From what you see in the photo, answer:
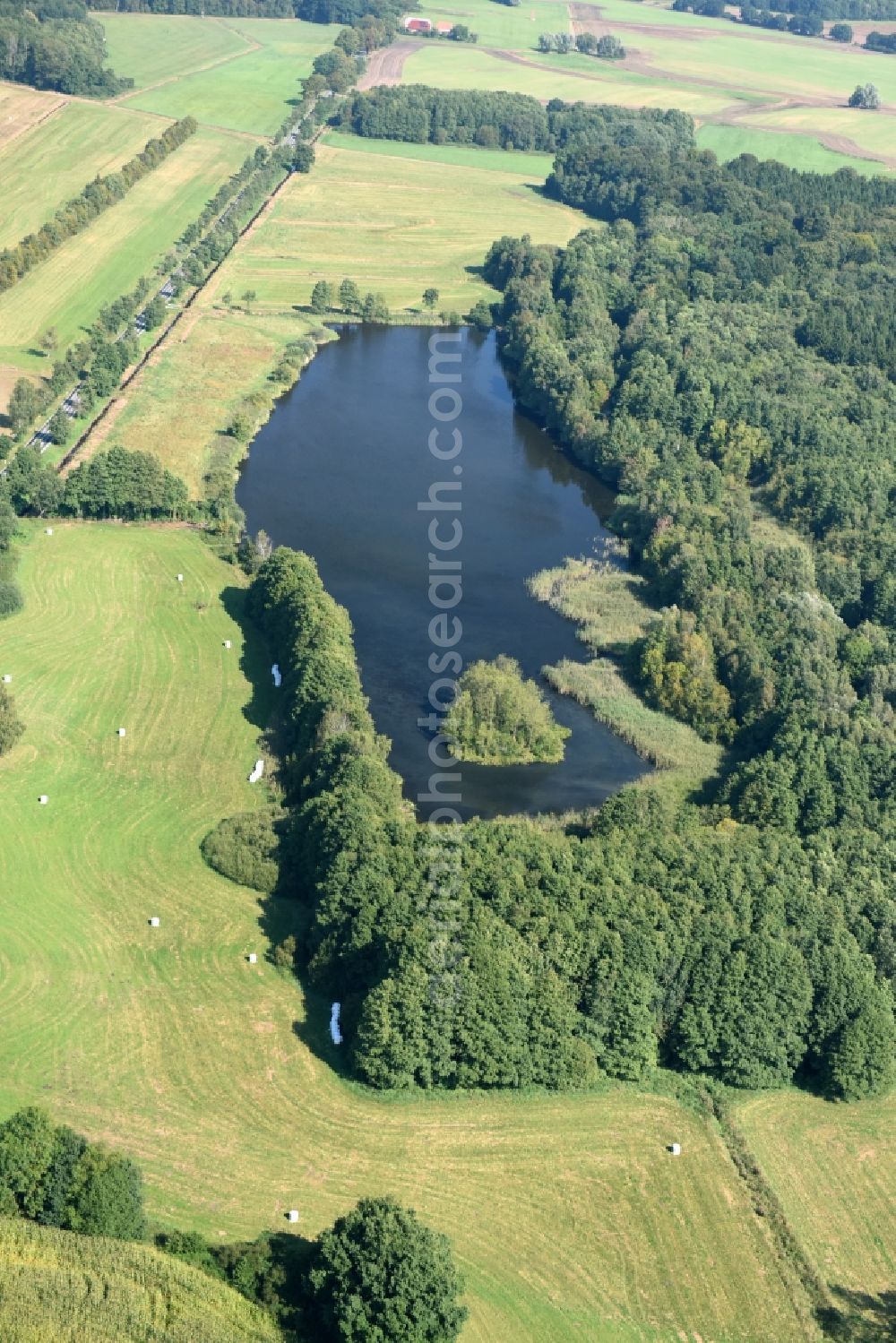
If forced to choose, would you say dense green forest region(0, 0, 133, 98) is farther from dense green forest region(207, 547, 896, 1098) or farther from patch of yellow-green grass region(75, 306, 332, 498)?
dense green forest region(207, 547, 896, 1098)

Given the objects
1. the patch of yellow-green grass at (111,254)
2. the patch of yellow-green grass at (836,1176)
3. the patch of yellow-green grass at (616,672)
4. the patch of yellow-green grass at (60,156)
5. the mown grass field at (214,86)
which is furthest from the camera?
the mown grass field at (214,86)

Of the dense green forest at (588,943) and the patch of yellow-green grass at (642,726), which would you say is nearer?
the dense green forest at (588,943)

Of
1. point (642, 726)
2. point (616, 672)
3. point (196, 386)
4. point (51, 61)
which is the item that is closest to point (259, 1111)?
point (642, 726)

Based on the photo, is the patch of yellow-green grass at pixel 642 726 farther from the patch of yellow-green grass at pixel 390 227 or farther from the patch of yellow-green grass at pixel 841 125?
the patch of yellow-green grass at pixel 841 125

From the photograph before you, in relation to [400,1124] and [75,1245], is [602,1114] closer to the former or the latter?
[400,1124]

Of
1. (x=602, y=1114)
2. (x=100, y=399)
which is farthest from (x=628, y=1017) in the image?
(x=100, y=399)

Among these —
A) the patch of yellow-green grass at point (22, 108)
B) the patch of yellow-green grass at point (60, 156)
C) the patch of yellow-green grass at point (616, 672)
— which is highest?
the patch of yellow-green grass at point (22, 108)

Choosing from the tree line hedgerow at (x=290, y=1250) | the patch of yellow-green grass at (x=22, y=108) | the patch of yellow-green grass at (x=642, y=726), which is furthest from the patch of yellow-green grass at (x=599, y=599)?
the patch of yellow-green grass at (x=22, y=108)
